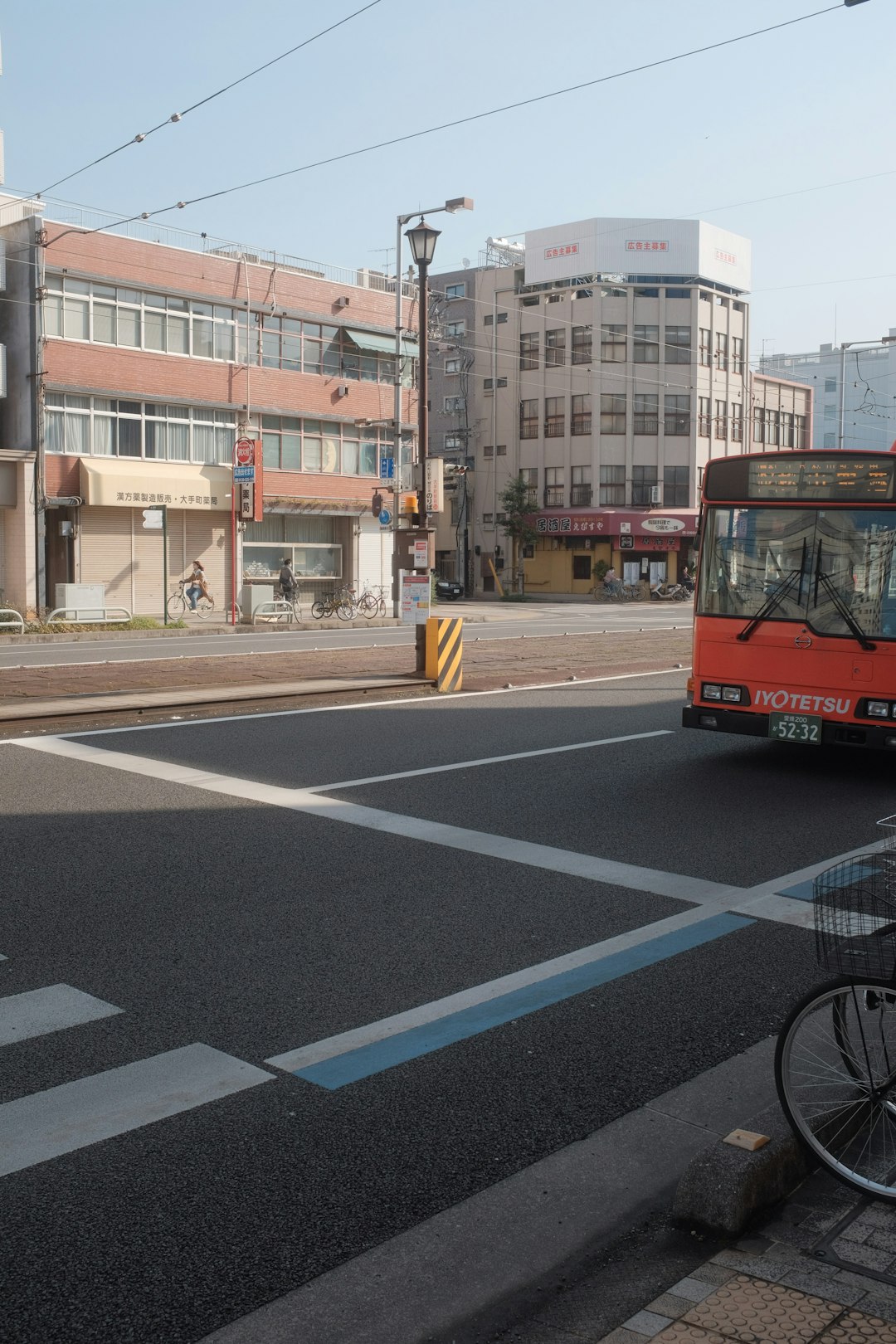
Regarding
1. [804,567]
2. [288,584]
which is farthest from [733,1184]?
[288,584]

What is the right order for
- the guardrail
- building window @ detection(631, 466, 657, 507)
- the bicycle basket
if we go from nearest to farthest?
the bicycle basket → the guardrail → building window @ detection(631, 466, 657, 507)

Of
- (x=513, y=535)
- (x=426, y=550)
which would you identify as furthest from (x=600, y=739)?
(x=513, y=535)

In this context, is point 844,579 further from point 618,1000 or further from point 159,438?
point 159,438

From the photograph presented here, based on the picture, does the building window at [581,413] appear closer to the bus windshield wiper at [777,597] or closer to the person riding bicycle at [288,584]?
the person riding bicycle at [288,584]

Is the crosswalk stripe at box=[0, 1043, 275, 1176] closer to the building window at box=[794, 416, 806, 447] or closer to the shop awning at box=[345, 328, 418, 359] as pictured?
the shop awning at box=[345, 328, 418, 359]

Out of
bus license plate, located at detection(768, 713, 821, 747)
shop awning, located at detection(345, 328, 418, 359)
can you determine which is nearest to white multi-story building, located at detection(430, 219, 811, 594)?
shop awning, located at detection(345, 328, 418, 359)

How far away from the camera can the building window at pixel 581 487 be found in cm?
6525

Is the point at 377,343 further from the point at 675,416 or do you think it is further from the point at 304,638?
the point at 675,416

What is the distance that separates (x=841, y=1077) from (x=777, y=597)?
6926 mm

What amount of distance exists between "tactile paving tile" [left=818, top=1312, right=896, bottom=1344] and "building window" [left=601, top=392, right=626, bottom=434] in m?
64.0

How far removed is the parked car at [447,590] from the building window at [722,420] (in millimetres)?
16586

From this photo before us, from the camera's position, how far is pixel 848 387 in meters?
119

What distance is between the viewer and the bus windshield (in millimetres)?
9680

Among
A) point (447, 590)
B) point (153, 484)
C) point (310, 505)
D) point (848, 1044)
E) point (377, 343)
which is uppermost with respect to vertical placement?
point (377, 343)
